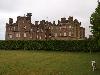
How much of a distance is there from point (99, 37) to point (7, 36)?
67290mm

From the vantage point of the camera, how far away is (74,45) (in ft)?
235

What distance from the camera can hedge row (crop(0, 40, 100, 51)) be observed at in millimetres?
70062

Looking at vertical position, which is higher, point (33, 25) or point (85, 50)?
point (33, 25)

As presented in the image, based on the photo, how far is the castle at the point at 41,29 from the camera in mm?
108931

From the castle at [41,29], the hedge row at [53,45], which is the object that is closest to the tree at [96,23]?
the hedge row at [53,45]

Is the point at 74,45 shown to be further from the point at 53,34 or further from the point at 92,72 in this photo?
the point at 53,34

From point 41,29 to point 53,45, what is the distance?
39.2 metres

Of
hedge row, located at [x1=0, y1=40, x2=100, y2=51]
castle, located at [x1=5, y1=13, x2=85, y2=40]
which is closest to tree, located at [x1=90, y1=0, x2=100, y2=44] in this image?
hedge row, located at [x1=0, y1=40, x2=100, y2=51]

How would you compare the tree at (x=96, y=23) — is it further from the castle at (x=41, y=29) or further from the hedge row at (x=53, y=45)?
the castle at (x=41, y=29)

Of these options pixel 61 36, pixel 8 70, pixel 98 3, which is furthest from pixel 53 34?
pixel 8 70

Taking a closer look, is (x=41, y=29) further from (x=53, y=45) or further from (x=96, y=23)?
(x=96, y=23)

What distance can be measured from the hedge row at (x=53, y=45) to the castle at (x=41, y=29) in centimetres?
3183

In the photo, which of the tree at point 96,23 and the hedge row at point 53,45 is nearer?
the tree at point 96,23

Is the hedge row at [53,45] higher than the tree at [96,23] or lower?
lower
